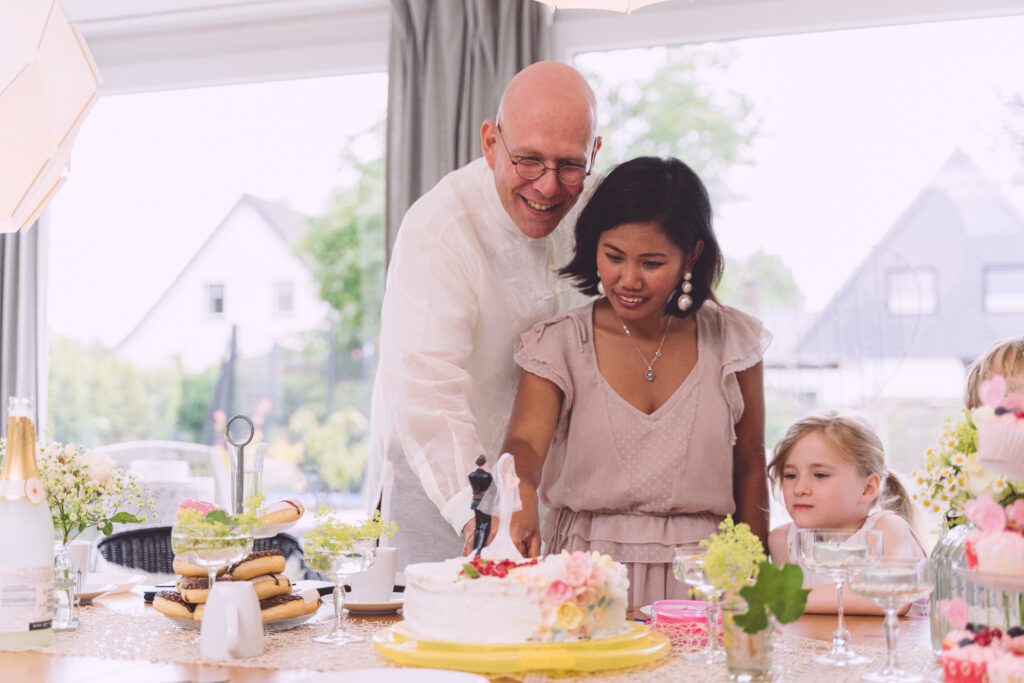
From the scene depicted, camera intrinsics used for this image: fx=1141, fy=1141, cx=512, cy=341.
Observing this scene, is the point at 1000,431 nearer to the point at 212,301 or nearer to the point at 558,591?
the point at 558,591

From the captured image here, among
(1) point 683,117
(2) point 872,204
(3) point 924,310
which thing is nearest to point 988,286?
(3) point 924,310

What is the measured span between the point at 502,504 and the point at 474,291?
797 mm

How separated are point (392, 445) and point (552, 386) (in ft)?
1.40

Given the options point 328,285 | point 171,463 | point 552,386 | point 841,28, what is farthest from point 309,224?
point 552,386

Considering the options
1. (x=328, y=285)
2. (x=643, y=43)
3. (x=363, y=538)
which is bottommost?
(x=363, y=538)

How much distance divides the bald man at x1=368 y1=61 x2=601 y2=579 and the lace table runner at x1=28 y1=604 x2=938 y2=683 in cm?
46

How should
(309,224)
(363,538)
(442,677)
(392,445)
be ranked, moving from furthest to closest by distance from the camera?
(309,224)
(392,445)
(363,538)
(442,677)

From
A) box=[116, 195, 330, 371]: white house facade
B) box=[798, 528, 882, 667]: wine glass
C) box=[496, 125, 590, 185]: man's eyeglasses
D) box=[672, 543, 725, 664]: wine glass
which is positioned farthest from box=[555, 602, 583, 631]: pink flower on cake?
box=[116, 195, 330, 371]: white house facade

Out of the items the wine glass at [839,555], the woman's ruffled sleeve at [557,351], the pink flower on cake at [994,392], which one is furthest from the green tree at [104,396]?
the pink flower on cake at [994,392]

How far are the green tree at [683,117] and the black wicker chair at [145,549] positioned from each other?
5.97ft

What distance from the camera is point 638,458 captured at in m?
2.24

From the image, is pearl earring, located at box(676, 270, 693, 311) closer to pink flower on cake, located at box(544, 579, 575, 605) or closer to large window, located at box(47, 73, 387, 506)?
pink flower on cake, located at box(544, 579, 575, 605)

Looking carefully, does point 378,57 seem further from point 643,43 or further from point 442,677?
point 442,677

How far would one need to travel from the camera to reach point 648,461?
2.23 meters
